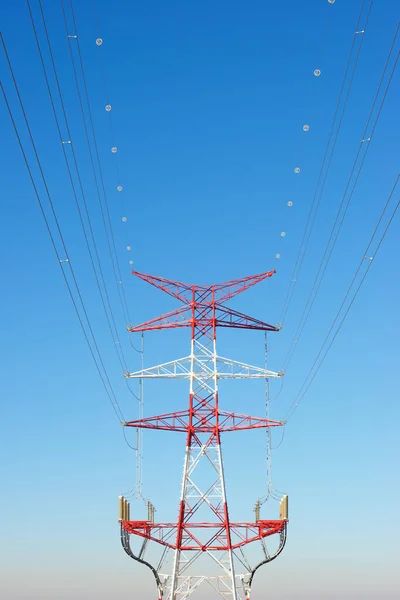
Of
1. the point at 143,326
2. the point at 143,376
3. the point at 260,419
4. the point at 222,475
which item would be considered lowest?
the point at 222,475

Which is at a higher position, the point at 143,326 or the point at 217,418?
the point at 143,326

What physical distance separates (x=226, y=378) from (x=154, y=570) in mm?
13478

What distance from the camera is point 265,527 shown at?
56.1m

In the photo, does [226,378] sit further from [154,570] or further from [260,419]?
[154,570]

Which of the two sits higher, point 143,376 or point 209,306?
point 209,306

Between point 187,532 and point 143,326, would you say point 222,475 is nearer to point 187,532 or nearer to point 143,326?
point 187,532

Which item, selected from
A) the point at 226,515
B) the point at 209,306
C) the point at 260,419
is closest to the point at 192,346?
the point at 209,306

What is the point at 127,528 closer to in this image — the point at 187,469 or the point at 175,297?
the point at 187,469

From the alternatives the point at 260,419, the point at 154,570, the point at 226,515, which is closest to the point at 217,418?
the point at 260,419

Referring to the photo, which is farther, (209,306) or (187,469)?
(209,306)

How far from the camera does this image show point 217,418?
56.5 meters

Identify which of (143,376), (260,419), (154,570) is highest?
(143,376)

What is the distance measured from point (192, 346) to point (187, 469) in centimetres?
864

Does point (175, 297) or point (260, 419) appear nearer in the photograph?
point (260, 419)
